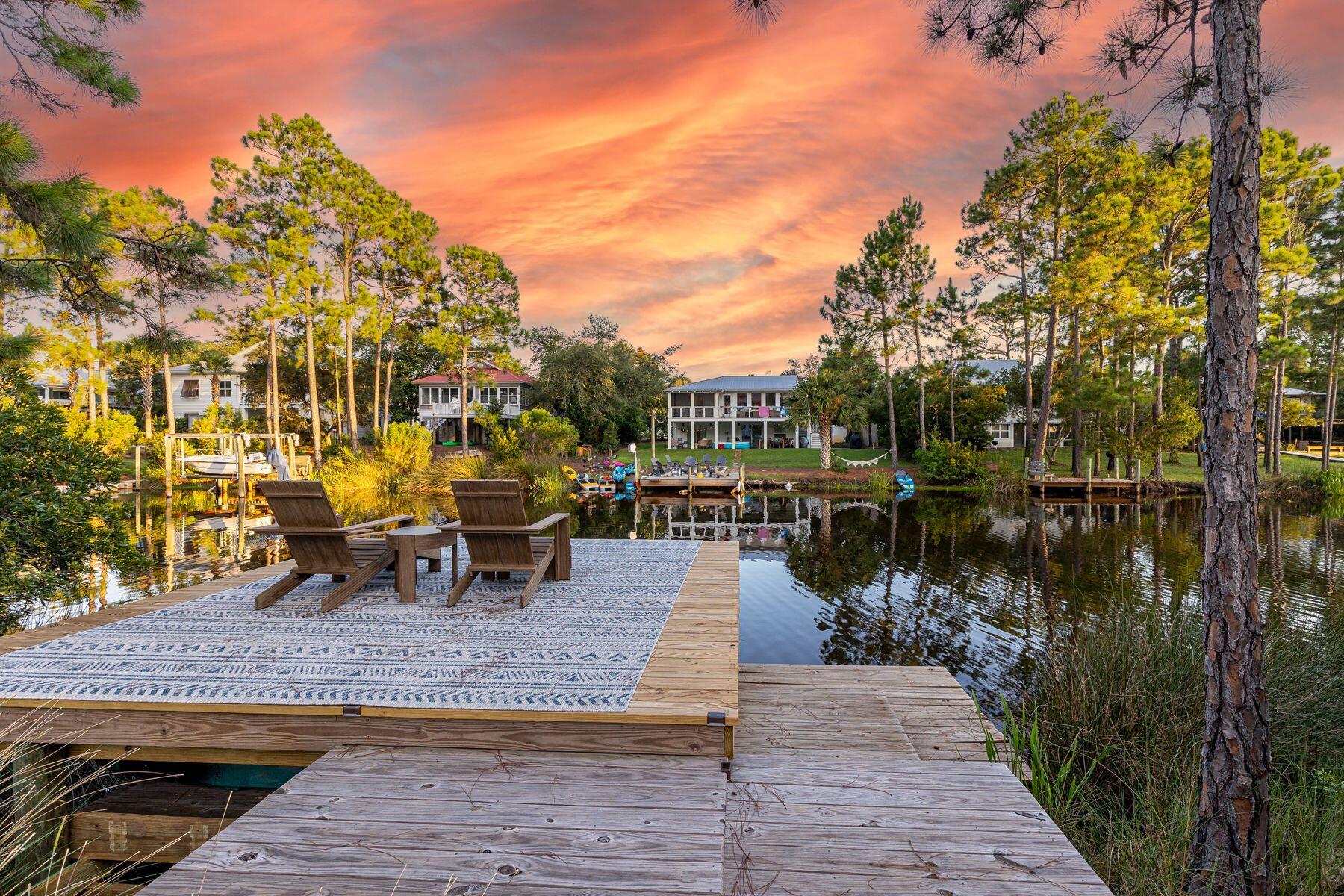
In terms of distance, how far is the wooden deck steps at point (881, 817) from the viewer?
6.76ft

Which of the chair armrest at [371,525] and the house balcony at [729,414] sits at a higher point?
the house balcony at [729,414]

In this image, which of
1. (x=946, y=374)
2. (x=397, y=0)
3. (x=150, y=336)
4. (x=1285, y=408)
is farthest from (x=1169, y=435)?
(x=150, y=336)

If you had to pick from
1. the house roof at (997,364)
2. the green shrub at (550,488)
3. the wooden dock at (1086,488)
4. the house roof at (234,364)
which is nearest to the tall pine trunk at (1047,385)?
the wooden dock at (1086,488)

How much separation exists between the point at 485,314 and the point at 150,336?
79.8 ft

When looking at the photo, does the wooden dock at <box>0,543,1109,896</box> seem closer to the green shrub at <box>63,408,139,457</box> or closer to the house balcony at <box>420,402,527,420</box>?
the green shrub at <box>63,408,139,457</box>

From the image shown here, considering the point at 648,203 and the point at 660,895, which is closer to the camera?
the point at 660,895

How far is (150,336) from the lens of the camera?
6.79m

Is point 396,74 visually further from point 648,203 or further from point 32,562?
point 32,562

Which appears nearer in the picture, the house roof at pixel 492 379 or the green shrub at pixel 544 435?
the green shrub at pixel 544 435

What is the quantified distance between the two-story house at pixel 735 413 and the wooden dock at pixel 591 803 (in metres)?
37.6

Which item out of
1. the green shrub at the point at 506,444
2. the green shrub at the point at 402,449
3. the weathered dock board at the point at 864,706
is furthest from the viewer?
the green shrub at the point at 506,444

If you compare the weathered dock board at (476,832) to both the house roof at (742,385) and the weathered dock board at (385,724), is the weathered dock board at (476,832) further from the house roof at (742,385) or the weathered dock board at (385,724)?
the house roof at (742,385)

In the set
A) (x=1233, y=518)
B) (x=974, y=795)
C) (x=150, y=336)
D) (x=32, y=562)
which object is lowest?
(x=974, y=795)

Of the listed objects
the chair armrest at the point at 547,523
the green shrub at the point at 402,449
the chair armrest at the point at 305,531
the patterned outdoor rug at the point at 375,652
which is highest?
the green shrub at the point at 402,449
